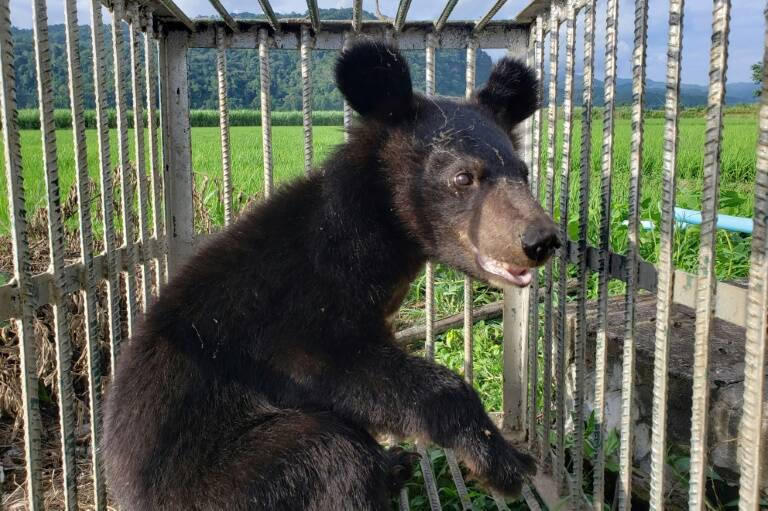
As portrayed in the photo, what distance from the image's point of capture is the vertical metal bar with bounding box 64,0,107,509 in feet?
8.70

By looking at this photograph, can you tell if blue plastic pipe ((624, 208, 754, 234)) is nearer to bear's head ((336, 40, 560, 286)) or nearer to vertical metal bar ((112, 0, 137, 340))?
bear's head ((336, 40, 560, 286))

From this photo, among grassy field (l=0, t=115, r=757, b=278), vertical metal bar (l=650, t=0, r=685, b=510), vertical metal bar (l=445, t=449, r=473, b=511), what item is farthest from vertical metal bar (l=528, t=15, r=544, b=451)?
vertical metal bar (l=650, t=0, r=685, b=510)

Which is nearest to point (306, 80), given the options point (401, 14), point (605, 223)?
point (401, 14)

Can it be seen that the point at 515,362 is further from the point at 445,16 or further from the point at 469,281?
the point at 445,16

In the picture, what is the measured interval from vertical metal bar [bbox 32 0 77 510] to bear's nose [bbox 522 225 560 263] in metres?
1.70

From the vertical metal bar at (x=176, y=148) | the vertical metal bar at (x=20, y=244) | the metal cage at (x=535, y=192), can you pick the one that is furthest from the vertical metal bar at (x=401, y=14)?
the vertical metal bar at (x=20, y=244)

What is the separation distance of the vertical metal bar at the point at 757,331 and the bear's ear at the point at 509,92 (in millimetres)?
1726

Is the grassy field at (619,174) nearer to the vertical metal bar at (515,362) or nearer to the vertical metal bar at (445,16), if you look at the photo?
the vertical metal bar at (445,16)

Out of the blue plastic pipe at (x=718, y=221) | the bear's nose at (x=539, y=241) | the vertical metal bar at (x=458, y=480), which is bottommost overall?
the vertical metal bar at (x=458, y=480)

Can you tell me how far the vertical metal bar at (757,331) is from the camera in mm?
1617

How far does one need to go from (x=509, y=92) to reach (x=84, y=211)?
197 centimetres

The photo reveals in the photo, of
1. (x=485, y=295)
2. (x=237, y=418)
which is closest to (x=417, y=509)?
(x=237, y=418)

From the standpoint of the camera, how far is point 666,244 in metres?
2.12

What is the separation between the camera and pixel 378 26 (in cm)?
381
